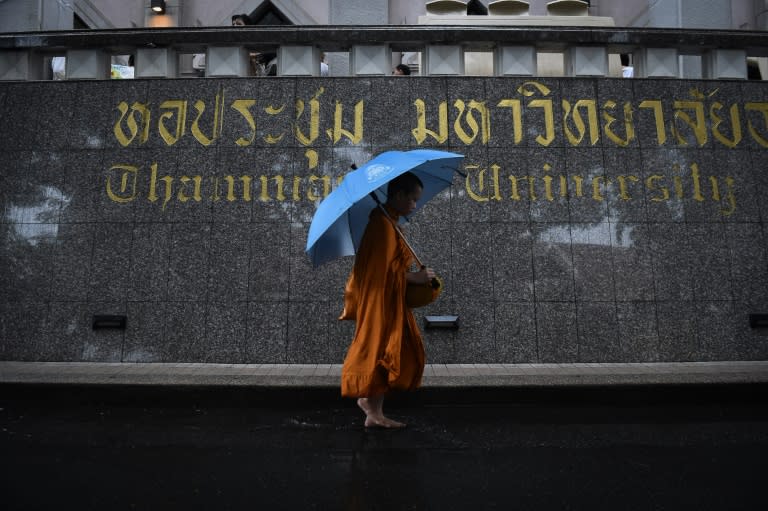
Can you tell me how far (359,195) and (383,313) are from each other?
974mm

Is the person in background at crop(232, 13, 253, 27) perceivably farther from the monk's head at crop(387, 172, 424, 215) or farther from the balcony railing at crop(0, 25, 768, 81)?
the monk's head at crop(387, 172, 424, 215)

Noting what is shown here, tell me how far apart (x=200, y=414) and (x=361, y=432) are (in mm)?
1545

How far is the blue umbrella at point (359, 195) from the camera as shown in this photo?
3.41 metres

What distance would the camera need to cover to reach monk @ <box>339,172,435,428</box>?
379cm

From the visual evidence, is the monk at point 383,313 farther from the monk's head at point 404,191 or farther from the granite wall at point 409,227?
the granite wall at point 409,227

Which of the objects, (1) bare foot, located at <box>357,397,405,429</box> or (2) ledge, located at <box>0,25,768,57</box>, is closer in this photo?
(1) bare foot, located at <box>357,397,405,429</box>

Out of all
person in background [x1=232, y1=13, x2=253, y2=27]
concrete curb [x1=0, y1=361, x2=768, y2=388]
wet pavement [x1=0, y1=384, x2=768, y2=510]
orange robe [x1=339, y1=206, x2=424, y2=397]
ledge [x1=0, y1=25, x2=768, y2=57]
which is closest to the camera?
wet pavement [x1=0, y1=384, x2=768, y2=510]

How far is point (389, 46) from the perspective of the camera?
767cm

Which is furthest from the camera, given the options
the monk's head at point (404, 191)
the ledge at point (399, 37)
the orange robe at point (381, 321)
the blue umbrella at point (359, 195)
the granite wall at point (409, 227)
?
the ledge at point (399, 37)

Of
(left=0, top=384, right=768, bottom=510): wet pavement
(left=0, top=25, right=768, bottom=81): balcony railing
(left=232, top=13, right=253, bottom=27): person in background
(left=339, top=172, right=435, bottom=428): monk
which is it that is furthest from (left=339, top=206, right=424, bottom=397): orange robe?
(left=232, top=13, right=253, bottom=27): person in background

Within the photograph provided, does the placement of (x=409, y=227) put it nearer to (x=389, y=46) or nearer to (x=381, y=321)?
(x=389, y=46)

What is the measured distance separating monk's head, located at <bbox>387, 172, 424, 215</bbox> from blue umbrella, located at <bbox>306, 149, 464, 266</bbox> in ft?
0.36

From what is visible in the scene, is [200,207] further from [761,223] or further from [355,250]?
[761,223]

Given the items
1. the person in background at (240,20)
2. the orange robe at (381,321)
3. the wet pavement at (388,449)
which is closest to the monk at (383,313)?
the orange robe at (381,321)
